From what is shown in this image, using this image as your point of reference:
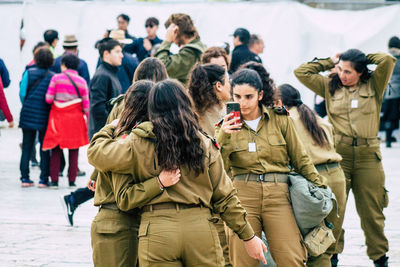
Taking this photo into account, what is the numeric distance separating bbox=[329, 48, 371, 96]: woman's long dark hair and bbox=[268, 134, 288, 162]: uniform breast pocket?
187 centimetres

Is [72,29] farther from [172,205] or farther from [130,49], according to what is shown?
[172,205]

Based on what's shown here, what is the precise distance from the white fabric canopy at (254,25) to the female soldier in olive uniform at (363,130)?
31.6ft

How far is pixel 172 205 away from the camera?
3.79 metres

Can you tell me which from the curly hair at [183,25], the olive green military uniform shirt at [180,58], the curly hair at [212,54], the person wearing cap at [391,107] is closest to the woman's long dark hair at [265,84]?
the curly hair at [212,54]

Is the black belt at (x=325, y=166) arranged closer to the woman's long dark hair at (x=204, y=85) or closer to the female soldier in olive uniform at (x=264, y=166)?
the female soldier in olive uniform at (x=264, y=166)

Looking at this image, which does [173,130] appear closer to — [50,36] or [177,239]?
[177,239]

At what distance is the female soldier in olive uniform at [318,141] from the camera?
19.5ft

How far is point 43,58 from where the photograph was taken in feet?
34.2

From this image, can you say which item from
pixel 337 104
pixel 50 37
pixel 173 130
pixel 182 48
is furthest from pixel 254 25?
pixel 173 130

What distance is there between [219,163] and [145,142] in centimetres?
47

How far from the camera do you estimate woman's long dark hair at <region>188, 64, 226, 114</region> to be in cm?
588

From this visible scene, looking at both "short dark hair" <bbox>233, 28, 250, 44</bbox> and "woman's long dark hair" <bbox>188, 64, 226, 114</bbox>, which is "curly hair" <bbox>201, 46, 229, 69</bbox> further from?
"short dark hair" <bbox>233, 28, 250, 44</bbox>

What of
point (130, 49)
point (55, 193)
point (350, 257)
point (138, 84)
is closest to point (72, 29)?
point (130, 49)

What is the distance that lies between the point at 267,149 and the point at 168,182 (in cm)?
144
